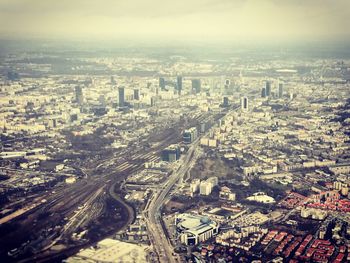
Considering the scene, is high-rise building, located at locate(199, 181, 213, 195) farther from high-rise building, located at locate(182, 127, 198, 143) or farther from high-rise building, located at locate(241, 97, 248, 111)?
high-rise building, located at locate(241, 97, 248, 111)

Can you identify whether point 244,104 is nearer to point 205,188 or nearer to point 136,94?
point 136,94

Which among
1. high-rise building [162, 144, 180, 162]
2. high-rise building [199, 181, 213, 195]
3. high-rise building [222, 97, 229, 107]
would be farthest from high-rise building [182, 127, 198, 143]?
high-rise building [222, 97, 229, 107]

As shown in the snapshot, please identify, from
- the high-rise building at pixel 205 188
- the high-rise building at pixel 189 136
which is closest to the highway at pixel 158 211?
the high-rise building at pixel 189 136

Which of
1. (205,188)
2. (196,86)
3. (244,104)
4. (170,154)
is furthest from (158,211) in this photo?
(196,86)

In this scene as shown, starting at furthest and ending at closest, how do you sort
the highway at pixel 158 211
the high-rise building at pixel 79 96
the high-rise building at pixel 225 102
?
1. the high-rise building at pixel 79 96
2. the high-rise building at pixel 225 102
3. the highway at pixel 158 211

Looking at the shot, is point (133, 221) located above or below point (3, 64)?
below

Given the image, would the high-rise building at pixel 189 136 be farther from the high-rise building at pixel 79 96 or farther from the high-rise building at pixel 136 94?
the high-rise building at pixel 79 96

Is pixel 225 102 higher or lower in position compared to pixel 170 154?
higher

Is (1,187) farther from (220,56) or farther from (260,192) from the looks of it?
(220,56)

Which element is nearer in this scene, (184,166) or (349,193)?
(349,193)

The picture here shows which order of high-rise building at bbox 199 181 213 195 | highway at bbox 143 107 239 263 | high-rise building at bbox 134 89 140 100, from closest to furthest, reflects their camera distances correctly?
highway at bbox 143 107 239 263 → high-rise building at bbox 199 181 213 195 → high-rise building at bbox 134 89 140 100

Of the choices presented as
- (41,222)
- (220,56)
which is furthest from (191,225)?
(220,56)
